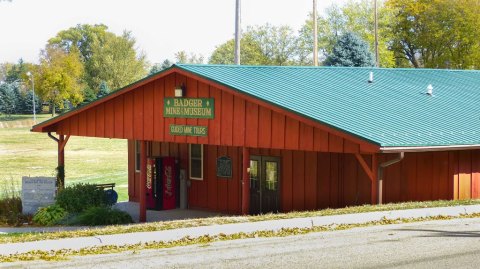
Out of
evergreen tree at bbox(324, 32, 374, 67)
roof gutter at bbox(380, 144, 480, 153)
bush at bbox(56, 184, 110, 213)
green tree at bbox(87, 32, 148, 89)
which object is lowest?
bush at bbox(56, 184, 110, 213)

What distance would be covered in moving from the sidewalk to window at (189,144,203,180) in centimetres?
1024

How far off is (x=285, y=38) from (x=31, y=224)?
72.2 meters

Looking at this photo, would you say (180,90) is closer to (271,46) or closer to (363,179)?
(363,179)

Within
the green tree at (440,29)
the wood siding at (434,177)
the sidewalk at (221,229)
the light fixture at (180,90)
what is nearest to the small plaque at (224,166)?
the light fixture at (180,90)

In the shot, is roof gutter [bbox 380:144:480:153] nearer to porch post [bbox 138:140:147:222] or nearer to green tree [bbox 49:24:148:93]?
porch post [bbox 138:140:147:222]

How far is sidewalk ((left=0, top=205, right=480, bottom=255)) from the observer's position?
577 inches

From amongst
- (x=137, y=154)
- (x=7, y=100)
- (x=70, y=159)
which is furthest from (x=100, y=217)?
(x=7, y=100)

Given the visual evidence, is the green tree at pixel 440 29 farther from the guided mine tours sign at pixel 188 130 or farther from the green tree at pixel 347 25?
the guided mine tours sign at pixel 188 130

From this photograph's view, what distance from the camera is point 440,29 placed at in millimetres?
78500

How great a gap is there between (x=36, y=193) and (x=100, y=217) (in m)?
4.05

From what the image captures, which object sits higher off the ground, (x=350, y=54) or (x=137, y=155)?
(x=350, y=54)

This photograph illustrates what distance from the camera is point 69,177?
46.7 m

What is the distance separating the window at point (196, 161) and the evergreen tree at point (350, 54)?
28635 mm

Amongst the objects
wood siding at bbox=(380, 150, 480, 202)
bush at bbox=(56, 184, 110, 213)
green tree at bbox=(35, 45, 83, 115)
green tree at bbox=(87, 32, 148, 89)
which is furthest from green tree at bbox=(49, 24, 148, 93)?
wood siding at bbox=(380, 150, 480, 202)
